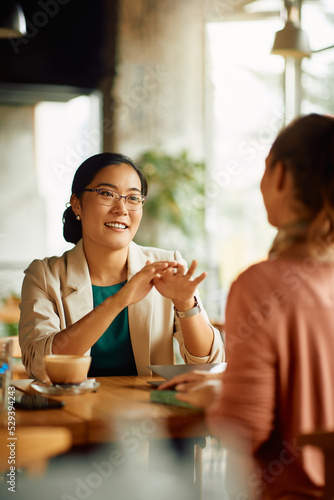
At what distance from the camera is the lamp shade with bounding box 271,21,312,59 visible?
168 inches

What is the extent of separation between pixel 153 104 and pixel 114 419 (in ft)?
16.2

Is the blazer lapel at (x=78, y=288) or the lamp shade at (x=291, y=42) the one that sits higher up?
the lamp shade at (x=291, y=42)

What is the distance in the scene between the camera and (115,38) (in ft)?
19.4

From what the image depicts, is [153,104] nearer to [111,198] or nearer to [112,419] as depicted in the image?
[111,198]

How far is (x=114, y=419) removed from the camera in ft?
4.42

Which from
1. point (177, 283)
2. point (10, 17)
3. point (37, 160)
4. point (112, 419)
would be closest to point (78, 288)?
point (177, 283)

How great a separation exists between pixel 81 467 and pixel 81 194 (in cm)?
103

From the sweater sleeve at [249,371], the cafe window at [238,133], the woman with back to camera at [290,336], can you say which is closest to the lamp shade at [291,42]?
the cafe window at [238,133]

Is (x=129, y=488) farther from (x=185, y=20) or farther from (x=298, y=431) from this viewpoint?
(x=185, y=20)

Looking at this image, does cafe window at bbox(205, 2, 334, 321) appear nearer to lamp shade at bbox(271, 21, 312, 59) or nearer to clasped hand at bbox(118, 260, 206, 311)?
lamp shade at bbox(271, 21, 312, 59)

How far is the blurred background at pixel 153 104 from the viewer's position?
589 cm

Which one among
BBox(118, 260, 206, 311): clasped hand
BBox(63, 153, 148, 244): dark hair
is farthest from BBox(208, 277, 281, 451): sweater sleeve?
BBox(63, 153, 148, 244): dark hair

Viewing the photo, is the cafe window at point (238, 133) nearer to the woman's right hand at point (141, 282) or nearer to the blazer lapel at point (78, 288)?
the blazer lapel at point (78, 288)

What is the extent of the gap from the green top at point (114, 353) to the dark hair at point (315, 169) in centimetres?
112
